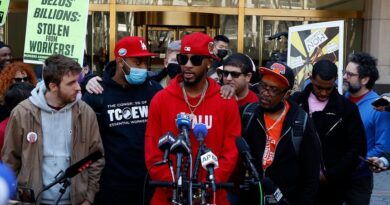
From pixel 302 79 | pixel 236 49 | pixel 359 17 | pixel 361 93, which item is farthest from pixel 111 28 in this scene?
pixel 361 93

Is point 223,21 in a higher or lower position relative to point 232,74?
higher

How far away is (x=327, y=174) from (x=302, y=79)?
224 cm

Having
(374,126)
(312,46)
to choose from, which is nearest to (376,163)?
(374,126)

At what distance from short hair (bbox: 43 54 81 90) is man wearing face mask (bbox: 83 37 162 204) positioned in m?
0.53

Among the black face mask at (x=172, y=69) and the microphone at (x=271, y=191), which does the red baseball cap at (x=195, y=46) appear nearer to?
the microphone at (x=271, y=191)

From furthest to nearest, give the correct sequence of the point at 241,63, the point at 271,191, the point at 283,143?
the point at 241,63 → the point at 283,143 → the point at 271,191

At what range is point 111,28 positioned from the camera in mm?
16797

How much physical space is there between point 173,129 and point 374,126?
2.21 metres

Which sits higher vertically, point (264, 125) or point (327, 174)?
point (264, 125)

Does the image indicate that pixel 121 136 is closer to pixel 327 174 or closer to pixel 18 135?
pixel 18 135

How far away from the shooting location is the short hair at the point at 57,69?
4742 mm

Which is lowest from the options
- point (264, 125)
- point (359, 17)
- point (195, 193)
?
point (195, 193)

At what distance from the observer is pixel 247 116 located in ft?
15.9

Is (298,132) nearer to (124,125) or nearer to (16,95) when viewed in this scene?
(124,125)
